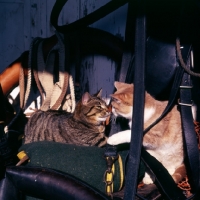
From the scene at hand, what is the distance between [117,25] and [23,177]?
2.98 ft

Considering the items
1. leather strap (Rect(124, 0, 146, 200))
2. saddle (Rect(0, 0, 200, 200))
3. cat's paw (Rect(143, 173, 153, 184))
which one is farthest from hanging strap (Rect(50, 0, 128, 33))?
cat's paw (Rect(143, 173, 153, 184))

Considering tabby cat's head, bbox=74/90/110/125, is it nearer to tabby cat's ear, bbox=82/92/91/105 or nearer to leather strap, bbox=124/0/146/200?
tabby cat's ear, bbox=82/92/91/105

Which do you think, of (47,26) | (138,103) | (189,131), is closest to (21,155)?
(138,103)

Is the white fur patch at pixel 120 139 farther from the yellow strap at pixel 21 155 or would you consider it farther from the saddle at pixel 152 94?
the yellow strap at pixel 21 155

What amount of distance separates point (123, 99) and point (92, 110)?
386 mm

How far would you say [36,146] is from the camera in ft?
2.72

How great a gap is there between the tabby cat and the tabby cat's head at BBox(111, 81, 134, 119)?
7.7 inches

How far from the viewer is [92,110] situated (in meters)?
1.48

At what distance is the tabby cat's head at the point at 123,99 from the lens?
1.10 m

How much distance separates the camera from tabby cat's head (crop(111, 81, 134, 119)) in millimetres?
1099

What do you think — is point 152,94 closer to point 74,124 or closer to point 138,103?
point 138,103

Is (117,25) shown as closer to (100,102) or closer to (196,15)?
(100,102)

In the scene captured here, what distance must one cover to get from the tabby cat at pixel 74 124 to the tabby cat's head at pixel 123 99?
0.64 feet

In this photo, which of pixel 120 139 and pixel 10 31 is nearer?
pixel 120 139
